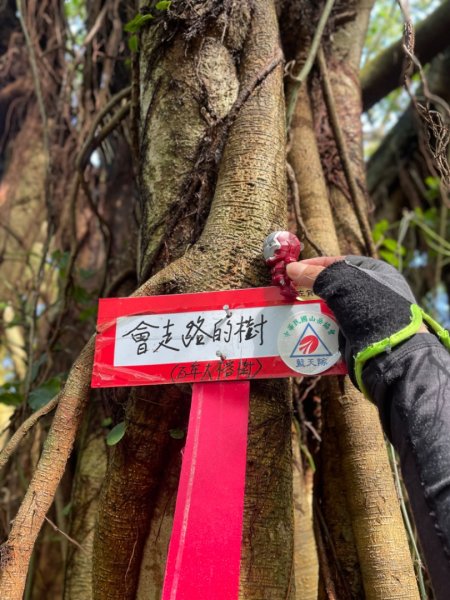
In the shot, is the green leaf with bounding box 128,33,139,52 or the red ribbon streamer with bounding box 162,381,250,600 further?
the green leaf with bounding box 128,33,139,52

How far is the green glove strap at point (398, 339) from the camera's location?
0.76 metres

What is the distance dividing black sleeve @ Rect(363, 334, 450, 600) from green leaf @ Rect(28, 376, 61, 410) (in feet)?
Result: 3.15

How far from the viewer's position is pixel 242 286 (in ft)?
3.35

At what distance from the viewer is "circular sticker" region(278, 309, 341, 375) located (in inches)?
37.2

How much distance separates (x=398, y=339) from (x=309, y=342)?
210 millimetres

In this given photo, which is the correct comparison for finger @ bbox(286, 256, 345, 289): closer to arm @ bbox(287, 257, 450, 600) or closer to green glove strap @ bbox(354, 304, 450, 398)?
arm @ bbox(287, 257, 450, 600)

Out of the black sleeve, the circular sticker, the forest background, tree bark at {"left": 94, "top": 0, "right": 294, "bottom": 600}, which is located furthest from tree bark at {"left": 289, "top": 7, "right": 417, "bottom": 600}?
the black sleeve

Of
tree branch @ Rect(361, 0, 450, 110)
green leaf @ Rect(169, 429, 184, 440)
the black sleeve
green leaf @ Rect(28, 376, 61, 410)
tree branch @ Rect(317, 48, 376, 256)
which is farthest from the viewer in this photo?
tree branch @ Rect(361, 0, 450, 110)

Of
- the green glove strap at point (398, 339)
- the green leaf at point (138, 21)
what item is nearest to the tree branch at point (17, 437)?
the green glove strap at point (398, 339)

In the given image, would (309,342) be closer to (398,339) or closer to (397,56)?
(398,339)

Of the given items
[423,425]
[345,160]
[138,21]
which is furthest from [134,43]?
[423,425]

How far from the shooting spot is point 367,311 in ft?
2.63

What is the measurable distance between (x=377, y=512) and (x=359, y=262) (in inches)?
19.1

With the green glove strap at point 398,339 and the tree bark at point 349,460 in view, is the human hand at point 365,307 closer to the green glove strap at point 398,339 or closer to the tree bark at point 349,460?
the green glove strap at point 398,339
